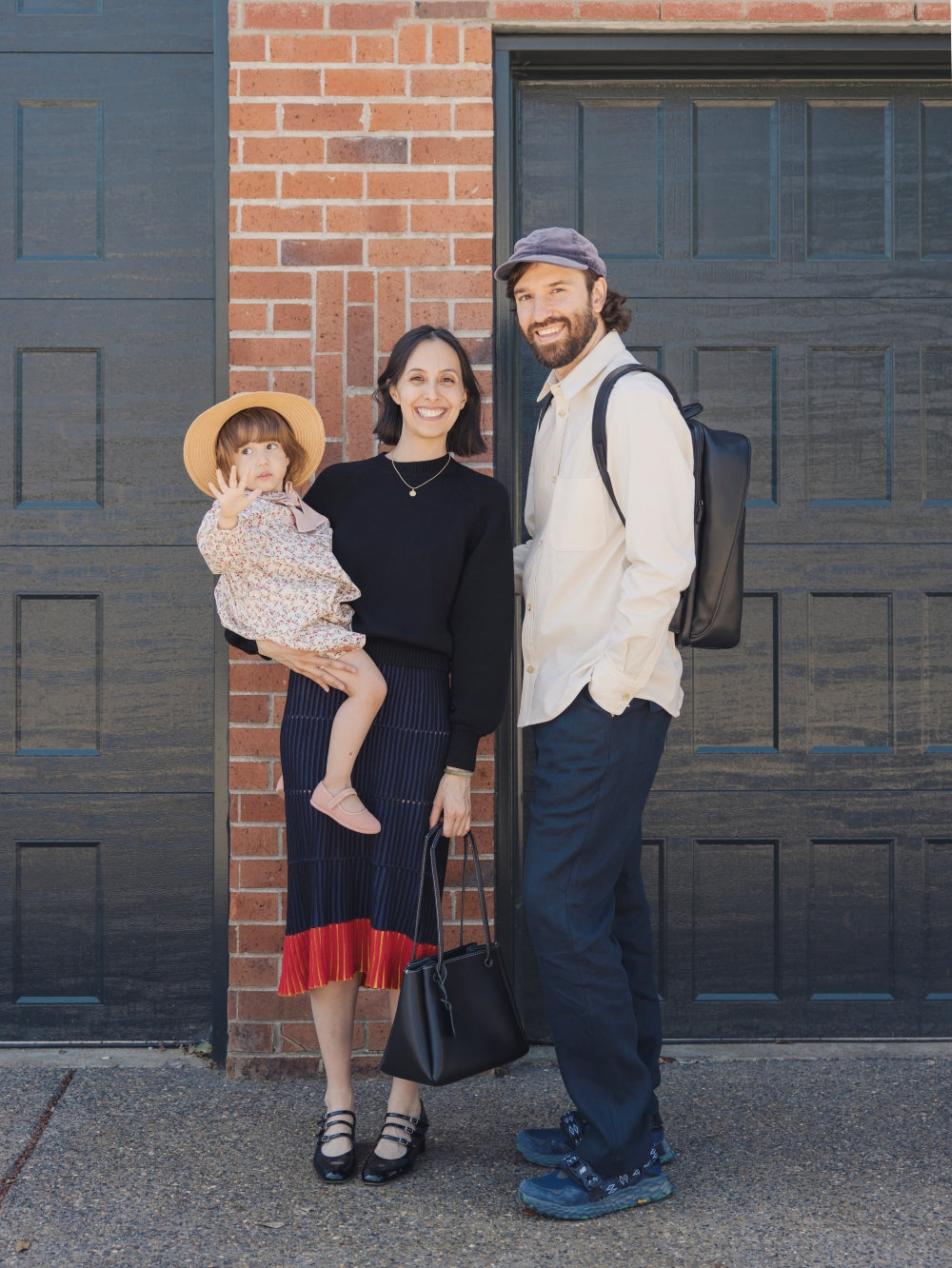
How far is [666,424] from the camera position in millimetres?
2564

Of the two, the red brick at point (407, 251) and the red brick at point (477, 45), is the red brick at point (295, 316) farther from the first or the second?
the red brick at point (477, 45)

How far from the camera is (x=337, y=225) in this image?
3.54 metres

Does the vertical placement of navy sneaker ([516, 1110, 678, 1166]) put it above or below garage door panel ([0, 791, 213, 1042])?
below

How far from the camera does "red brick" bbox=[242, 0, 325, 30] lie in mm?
3516

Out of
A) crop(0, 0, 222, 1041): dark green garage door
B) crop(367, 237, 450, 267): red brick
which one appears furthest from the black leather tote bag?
crop(367, 237, 450, 267): red brick

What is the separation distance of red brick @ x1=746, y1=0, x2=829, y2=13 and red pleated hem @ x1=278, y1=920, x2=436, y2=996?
292 cm

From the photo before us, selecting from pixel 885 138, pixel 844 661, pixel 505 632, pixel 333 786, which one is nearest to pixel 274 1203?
pixel 333 786

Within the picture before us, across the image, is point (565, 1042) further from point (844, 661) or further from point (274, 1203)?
point (844, 661)

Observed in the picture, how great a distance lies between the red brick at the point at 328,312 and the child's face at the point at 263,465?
749 millimetres

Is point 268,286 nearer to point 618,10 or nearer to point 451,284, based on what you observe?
point 451,284

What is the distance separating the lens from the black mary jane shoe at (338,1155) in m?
2.83

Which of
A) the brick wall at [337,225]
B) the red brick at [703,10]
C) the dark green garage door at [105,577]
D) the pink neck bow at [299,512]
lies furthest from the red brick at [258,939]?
the red brick at [703,10]

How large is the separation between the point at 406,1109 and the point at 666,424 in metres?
1.77

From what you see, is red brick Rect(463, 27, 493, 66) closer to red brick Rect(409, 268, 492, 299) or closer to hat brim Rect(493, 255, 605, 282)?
red brick Rect(409, 268, 492, 299)
